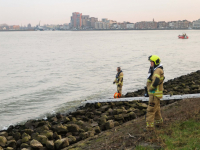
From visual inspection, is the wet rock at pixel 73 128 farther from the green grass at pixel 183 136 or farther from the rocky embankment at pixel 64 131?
the green grass at pixel 183 136

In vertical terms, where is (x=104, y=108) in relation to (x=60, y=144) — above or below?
below

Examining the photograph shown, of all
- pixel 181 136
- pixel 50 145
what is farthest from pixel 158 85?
pixel 50 145

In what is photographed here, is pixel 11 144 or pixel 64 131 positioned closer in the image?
pixel 11 144

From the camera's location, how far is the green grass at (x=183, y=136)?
635cm

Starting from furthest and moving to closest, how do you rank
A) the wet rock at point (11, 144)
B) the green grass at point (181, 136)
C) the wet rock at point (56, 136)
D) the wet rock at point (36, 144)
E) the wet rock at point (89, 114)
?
the wet rock at point (89, 114), the wet rock at point (56, 136), the wet rock at point (11, 144), the wet rock at point (36, 144), the green grass at point (181, 136)

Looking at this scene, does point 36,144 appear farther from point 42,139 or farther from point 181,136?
point 181,136

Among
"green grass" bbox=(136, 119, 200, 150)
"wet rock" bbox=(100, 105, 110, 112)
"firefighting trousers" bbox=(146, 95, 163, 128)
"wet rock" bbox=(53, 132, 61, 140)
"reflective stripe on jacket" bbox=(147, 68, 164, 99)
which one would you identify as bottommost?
"wet rock" bbox=(100, 105, 110, 112)

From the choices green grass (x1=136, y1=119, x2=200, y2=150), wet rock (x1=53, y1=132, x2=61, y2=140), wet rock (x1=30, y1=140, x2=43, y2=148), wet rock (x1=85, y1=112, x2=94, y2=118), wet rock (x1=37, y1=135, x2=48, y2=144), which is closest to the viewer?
green grass (x1=136, y1=119, x2=200, y2=150)

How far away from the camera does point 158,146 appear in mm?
6430

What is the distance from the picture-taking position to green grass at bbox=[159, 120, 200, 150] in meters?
6.35

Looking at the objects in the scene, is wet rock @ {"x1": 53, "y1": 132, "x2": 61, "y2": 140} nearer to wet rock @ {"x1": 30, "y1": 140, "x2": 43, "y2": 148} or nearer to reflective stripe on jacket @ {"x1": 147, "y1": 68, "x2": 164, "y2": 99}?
wet rock @ {"x1": 30, "y1": 140, "x2": 43, "y2": 148}

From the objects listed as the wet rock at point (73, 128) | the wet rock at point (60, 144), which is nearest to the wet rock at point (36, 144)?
the wet rock at point (60, 144)

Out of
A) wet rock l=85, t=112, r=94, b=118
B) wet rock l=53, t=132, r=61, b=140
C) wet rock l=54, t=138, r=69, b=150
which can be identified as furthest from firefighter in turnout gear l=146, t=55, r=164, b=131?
wet rock l=85, t=112, r=94, b=118

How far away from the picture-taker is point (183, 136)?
23.0 feet
